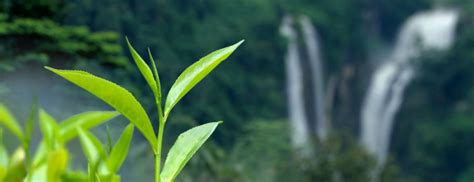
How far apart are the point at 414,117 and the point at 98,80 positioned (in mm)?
5235

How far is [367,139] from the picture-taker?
5441mm

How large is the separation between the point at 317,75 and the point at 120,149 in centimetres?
492

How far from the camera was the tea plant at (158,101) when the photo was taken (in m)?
0.21

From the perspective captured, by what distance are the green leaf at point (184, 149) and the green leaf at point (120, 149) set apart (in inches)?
0.5

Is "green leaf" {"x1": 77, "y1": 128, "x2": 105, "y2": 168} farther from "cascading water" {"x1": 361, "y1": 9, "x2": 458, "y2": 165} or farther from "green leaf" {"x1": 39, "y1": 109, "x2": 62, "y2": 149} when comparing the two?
"cascading water" {"x1": 361, "y1": 9, "x2": 458, "y2": 165}

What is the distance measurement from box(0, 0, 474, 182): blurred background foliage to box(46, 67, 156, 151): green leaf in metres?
2.08

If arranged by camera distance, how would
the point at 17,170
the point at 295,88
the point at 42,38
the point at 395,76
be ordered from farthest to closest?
the point at 395,76 → the point at 295,88 → the point at 42,38 → the point at 17,170

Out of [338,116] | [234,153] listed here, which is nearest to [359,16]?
[338,116]

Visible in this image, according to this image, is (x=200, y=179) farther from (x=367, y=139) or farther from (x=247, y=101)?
(x=367, y=139)

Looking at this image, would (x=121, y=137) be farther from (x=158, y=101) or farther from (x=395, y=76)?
(x=395, y=76)

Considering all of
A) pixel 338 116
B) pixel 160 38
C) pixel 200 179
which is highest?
pixel 338 116

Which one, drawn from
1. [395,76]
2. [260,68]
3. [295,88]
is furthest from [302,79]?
[395,76]

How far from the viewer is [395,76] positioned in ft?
17.9

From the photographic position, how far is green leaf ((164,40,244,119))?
0.22m
